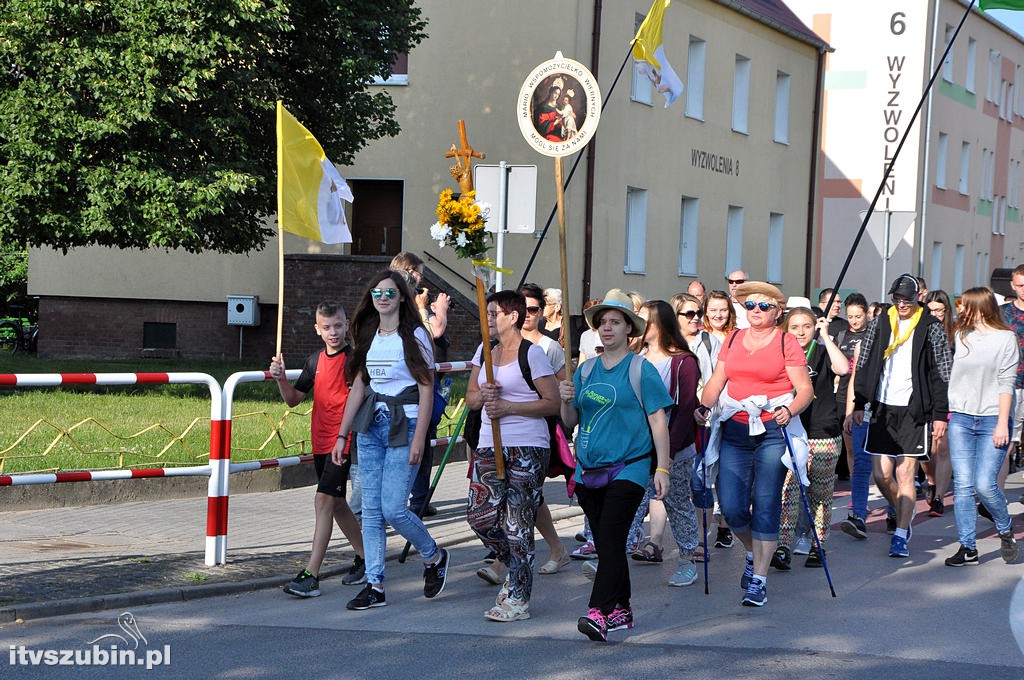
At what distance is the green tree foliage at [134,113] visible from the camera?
1778 cm

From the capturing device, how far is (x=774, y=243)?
1379 inches

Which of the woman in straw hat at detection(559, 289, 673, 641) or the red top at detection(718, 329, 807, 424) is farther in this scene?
the red top at detection(718, 329, 807, 424)

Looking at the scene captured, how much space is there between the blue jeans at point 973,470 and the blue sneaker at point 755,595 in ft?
7.19

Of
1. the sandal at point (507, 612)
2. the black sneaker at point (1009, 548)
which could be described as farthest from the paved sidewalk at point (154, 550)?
the black sneaker at point (1009, 548)

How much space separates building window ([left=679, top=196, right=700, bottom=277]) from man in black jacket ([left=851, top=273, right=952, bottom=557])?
2085 centimetres

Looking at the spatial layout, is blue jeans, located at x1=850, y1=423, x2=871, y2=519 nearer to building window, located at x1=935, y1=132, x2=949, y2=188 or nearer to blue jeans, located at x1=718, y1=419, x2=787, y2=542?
blue jeans, located at x1=718, y1=419, x2=787, y2=542

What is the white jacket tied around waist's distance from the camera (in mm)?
7879

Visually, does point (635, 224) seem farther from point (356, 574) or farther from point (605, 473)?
point (605, 473)

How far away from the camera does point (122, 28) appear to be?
18406 mm

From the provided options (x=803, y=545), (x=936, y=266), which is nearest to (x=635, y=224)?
(x=936, y=266)

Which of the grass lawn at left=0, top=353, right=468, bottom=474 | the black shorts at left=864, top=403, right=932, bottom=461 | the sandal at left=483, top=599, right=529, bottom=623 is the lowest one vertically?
the sandal at left=483, top=599, right=529, bottom=623

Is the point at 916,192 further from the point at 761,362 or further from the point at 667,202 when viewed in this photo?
the point at 761,362

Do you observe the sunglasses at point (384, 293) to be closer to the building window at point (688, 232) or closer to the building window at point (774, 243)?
the building window at point (688, 232)

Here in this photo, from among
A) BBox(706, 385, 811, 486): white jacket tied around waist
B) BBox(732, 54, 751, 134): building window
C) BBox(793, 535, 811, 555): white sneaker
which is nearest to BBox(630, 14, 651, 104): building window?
BBox(732, 54, 751, 134): building window
